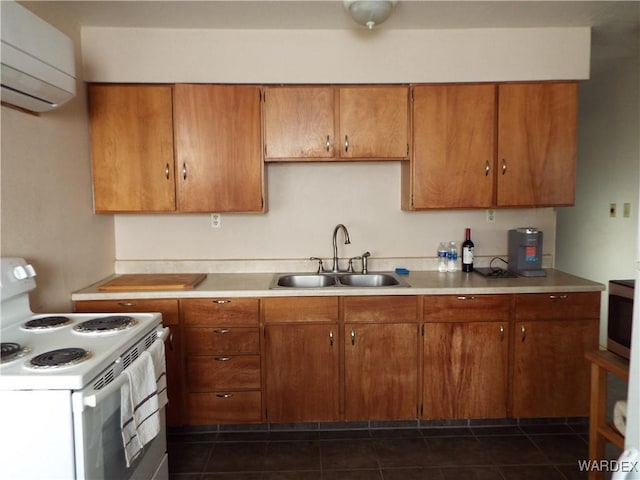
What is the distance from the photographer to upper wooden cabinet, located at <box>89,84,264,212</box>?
2.50 meters

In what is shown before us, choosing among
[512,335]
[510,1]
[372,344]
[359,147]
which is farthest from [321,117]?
[512,335]

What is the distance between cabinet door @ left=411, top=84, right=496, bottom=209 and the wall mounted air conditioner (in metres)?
1.87

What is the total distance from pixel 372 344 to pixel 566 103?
192 cm

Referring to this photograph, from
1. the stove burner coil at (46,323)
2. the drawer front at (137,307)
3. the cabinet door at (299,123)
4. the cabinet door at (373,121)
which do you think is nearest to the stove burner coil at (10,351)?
the stove burner coil at (46,323)

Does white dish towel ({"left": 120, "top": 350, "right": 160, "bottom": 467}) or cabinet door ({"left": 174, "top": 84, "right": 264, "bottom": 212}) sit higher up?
cabinet door ({"left": 174, "top": 84, "right": 264, "bottom": 212})

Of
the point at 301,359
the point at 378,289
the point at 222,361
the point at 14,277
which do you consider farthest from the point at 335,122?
the point at 14,277

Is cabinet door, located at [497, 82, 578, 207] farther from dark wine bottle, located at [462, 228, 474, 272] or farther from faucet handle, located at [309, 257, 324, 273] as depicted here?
faucet handle, located at [309, 257, 324, 273]

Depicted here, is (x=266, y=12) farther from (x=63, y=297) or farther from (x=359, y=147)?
(x=63, y=297)

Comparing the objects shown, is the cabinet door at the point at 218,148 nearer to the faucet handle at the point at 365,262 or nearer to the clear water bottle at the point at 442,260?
the faucet handle at the point at 365,262

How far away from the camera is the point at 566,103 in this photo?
8.37 feet

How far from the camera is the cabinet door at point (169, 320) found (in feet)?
7.64

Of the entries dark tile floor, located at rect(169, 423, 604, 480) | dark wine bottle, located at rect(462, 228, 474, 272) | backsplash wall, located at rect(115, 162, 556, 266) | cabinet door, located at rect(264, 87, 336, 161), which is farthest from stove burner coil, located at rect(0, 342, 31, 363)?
dark wine bottle, located at rect(462, 228, 474, 272)

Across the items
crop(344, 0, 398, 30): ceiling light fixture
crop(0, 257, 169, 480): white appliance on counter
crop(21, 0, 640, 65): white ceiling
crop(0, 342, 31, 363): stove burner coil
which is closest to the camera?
crop(0, 257, 169, 480): white appliance on counter

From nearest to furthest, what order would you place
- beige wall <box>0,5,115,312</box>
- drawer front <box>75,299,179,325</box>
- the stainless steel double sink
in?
beige wall <box>0,5,115,312</box> → drawer front <box>75,299,179,325</box> → the stainless steel double sink
